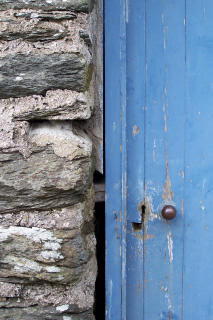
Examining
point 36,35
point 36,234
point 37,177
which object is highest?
point 36,35

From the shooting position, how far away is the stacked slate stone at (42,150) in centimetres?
109

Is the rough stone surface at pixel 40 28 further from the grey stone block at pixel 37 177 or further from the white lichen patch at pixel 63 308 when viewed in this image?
→ the white lichen patch at pixel 63 308

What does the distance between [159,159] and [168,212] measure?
0.20 metres

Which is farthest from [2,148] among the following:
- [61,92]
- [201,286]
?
[201,286]

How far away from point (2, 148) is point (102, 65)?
0.49m

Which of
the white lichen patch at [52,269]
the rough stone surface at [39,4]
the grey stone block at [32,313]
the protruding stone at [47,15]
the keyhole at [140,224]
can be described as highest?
the rough stone surface at [39,4]

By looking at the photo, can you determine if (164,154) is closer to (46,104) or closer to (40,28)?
(46,104)

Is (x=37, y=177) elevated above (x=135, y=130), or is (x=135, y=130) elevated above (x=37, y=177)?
(x=135, y=130)

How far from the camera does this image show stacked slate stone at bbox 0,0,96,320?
109cm

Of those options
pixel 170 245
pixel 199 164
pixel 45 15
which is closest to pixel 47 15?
pixel 45 15

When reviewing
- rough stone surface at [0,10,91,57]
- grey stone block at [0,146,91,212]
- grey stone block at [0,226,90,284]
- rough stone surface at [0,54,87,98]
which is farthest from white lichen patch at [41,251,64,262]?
rough stone surface at [0,10,91,57]

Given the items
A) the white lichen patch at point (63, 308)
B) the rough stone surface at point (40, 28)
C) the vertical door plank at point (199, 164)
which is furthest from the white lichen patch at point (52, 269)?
the rough stone surface at point (40, 28)

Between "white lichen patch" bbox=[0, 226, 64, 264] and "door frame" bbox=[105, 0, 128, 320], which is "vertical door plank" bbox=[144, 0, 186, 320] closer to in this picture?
"door frame" bbox=[105, 0, 128, 320]

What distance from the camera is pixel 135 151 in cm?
137
